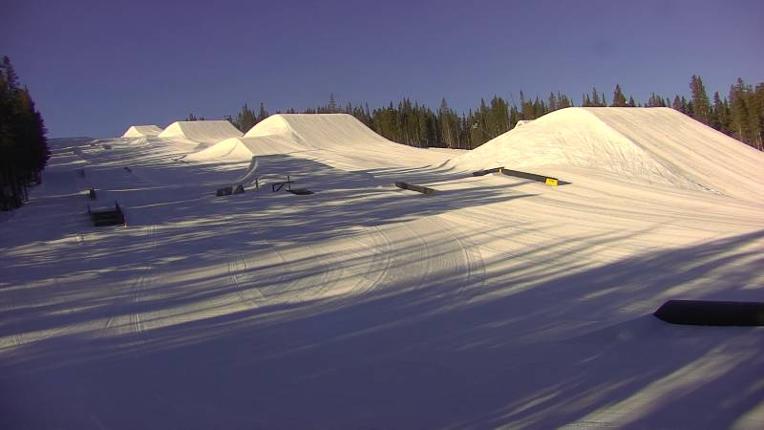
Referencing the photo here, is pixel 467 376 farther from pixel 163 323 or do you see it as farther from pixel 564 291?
pixel 163 323

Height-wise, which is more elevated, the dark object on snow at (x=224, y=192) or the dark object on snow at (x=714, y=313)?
the dark object on snow at (x=224, y=192)

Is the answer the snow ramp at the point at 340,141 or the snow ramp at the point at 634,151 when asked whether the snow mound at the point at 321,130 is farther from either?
the snow ramp at the point at 634,151

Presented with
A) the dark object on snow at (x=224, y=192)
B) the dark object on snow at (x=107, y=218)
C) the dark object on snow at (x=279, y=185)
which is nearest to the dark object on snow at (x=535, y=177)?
the dark object on snow at (x=279, y=185)

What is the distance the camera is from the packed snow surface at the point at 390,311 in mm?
4590

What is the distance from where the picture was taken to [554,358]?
548 cm

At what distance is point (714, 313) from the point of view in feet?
19.0

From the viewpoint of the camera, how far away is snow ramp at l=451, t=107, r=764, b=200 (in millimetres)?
19938

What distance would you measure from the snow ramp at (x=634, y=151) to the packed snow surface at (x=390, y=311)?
111cm

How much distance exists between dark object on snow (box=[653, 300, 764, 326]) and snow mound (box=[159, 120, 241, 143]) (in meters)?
69.6

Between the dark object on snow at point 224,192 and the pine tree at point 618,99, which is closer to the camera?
the dark object on snow at point 224,192

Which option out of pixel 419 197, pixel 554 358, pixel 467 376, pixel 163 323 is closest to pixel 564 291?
pixel 554 358

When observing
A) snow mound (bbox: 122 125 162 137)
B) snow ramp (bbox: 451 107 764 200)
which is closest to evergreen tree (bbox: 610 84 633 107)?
snow ramp (bbox: 451 107 764 200)

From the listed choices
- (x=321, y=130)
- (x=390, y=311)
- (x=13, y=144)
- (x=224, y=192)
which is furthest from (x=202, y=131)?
(x=390, y=311)

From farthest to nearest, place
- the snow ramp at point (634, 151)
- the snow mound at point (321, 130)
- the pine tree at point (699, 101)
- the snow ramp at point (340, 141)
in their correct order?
the pine tree at point (699, 101) → the snow mound at point (321, 130) → the snow ramp at point (340, 141) → the snow ramp at point (634, 151)
